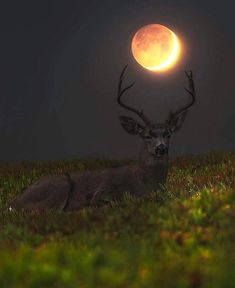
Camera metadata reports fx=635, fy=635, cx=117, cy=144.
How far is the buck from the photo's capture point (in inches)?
515

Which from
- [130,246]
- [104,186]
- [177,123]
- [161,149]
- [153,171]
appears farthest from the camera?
[177,123]

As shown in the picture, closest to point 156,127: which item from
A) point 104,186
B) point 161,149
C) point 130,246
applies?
point 161,149

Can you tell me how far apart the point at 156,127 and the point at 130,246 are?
6.43 m

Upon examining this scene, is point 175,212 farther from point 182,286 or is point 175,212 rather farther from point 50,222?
point 182,286

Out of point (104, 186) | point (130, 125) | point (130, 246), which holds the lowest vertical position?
point (130, 246)

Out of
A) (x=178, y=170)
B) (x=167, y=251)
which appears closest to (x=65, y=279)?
(x=167, y=251)

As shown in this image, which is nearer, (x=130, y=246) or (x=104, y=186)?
(x=130, y=246)

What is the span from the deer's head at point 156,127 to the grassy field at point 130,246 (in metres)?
1.91

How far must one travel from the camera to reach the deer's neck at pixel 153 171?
43.4 feet

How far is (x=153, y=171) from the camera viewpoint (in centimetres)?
1325

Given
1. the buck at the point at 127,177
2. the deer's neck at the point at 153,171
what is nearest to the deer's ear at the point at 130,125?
the buck at the point at 127,177

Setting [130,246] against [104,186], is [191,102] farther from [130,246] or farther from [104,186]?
[130,246]

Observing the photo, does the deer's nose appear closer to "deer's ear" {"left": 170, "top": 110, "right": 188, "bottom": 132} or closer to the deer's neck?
the deer's neck

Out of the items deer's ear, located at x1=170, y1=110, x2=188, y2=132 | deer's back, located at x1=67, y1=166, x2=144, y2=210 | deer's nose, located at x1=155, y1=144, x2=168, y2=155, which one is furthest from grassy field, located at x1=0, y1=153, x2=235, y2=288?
deer's ear, located at x1=170, y1=110, x2=188, y2=132
